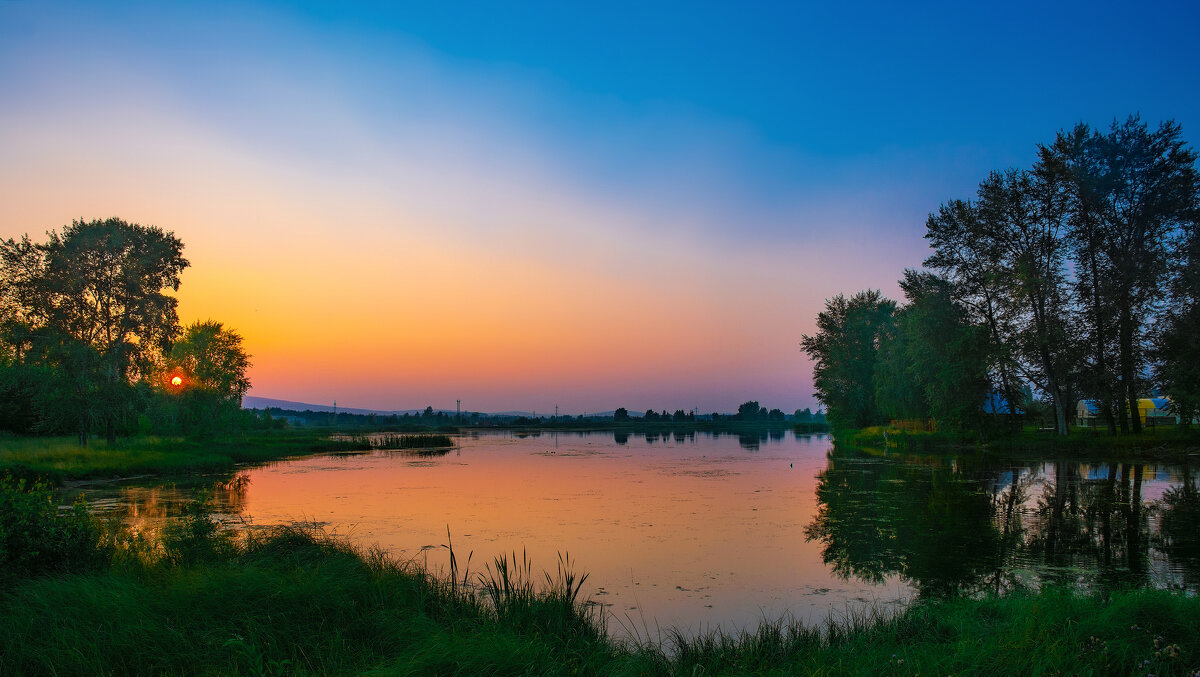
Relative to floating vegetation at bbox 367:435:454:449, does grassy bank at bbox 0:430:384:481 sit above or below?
above

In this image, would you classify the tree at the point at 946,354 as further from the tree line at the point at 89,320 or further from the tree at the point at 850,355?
the tree line at the point at 89,320

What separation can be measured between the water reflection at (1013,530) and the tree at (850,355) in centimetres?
3229

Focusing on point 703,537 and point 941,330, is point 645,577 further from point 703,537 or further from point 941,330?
point 941,330

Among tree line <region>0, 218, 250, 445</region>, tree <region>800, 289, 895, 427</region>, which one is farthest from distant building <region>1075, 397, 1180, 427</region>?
tree line <region>0, 218, 250, 445</region>

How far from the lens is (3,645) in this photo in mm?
5227

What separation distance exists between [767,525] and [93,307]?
3153 cm

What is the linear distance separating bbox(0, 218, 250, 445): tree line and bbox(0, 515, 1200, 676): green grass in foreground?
2675cm

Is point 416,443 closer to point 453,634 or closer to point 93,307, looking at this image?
point 93,307

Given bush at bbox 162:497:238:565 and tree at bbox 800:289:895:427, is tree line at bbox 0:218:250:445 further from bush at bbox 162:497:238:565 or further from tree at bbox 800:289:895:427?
tree at bbox 800:289:895:427

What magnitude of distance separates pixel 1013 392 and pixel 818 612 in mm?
33284

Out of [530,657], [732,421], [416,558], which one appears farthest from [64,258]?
[732,421]

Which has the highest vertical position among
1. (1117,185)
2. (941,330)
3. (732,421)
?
(1117,185)

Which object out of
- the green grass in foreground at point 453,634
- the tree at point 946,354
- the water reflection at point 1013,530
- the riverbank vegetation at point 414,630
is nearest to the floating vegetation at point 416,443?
the tree at point 946,354

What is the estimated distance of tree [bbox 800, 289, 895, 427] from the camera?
56188 millimetres
